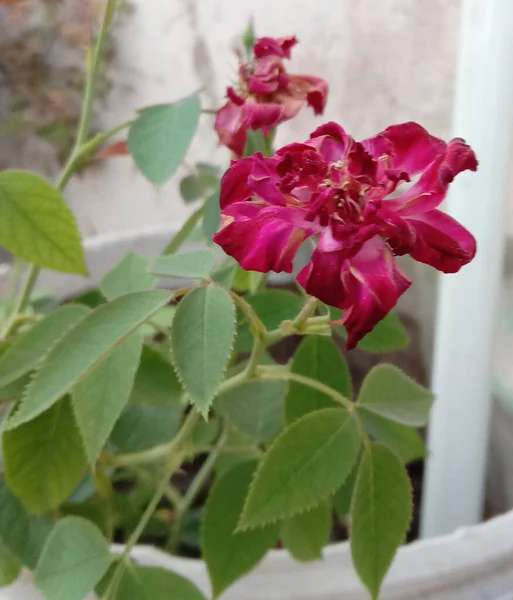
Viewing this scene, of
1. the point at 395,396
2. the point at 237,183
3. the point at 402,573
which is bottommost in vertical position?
the point at 402,573

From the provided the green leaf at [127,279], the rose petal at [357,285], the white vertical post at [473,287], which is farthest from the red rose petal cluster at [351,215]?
the white vertical post at [473,287]

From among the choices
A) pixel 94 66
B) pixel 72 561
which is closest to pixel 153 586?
pixel 72 561

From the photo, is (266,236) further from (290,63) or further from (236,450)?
(290,63)

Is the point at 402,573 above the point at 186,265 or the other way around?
the other way around

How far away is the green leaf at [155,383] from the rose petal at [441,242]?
0.15 metres

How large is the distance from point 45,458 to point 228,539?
0.28ft

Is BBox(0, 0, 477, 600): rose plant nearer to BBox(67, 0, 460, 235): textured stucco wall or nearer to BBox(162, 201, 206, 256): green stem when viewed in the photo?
BBox(162, 201, 206, 256): green stem

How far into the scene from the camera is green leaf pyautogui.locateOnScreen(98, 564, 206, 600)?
0.87 feet

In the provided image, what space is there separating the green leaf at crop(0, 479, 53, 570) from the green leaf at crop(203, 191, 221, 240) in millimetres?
153

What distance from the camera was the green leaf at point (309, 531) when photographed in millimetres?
287

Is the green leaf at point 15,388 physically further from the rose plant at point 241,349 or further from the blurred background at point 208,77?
the blurred background at point 208,77

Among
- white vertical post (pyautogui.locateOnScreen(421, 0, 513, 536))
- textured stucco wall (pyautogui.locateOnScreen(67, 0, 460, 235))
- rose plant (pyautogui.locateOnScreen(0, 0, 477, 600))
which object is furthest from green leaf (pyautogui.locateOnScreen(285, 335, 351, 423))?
textured stucco wall (pyautogui.locateOnScreen(67, 0, 460, 235))

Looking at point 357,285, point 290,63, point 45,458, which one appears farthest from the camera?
point 290,63

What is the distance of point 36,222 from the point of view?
27 cm
